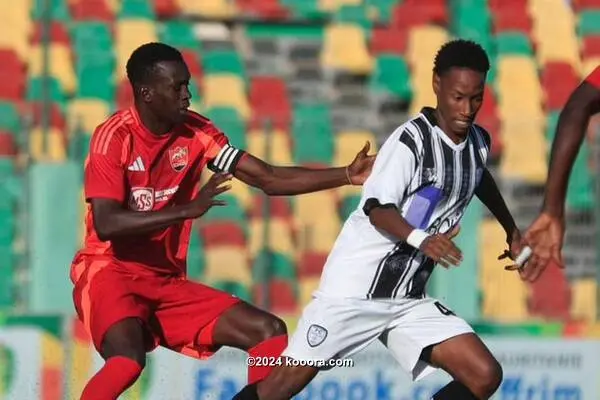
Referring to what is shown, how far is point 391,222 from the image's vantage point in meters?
5.96

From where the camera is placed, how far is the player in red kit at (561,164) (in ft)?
14.2

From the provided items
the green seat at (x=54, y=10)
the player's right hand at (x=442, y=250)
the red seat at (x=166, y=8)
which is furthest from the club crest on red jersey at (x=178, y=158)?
the red seat at (x=166, y=8)

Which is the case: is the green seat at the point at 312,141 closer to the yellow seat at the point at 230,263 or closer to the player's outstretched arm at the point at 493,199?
the yellow seat at the point at 230,263

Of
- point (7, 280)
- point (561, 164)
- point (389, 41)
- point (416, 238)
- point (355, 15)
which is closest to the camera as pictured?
point (561, 164)

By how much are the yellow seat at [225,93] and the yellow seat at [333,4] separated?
1.40 m

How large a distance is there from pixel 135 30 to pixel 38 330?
4.58m

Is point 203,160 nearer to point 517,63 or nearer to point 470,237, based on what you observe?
point 470,237

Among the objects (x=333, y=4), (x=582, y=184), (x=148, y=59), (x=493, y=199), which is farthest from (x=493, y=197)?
(x=333, y=4)

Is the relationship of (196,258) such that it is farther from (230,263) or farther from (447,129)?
(447,129)

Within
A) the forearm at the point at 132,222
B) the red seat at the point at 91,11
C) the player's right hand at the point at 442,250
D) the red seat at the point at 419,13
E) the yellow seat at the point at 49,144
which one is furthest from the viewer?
the red seat at the point at 419,13

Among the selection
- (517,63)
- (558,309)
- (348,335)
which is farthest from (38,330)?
(517,63)

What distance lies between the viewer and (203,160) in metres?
6.93

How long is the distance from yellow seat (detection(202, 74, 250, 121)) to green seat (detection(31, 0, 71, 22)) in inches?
54.3

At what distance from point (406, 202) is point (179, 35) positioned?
703cm
